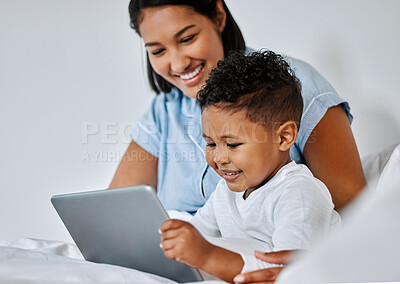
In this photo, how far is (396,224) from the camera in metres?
0.46

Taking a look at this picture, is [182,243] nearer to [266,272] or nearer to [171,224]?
[171,224]

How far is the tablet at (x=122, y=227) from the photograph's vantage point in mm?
813

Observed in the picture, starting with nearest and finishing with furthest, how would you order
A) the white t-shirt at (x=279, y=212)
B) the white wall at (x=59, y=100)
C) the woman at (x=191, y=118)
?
the white t-shirt at (x=279, y=212)
the woman at (x=191, y=118)
the white wall at (x=59, y=100)

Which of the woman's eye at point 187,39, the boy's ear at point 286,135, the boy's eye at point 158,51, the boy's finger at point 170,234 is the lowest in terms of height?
the boy's finger at point 170,234

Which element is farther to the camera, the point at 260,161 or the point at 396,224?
the point at 260,161

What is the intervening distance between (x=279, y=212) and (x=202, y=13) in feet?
2.50

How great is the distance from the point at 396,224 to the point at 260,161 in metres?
0.60

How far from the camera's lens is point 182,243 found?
77cm

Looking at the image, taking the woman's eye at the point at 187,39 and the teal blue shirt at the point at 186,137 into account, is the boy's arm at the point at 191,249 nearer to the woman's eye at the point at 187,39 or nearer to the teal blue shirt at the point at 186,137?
the teal blue shirt at the point at 186,137

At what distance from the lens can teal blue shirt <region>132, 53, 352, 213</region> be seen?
141cm

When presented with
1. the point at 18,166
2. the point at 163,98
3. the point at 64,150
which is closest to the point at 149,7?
the point at 163,98

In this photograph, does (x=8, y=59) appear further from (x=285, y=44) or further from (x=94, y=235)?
(x=94, y=235)

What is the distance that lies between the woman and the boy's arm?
23.4 inches

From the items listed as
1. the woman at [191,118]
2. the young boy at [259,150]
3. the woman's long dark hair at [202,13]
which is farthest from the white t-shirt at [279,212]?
the woman's long dark hair at [202,13]
